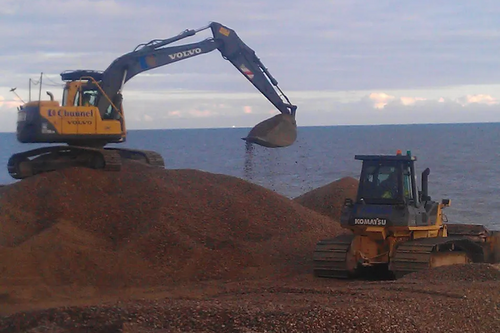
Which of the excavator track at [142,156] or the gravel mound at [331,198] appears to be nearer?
the gravel mound at [331,198]

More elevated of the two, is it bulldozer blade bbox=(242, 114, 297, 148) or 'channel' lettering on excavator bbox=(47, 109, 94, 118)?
'channel' lettering on excavator bbox=(47, 109, 94, 118)

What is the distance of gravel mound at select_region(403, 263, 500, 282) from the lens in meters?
12.0

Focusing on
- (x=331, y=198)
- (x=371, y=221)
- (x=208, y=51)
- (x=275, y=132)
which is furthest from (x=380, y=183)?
(x=208, y=51)

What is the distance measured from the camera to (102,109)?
20.1 metres

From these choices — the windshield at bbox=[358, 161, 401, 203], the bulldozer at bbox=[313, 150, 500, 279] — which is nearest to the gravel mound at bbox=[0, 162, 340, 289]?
the bulldozer at bbox=[313, 150, 500, 279]

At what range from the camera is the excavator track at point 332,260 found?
13375 mm

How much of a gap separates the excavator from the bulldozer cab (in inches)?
226

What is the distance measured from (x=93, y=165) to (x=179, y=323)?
11455mm

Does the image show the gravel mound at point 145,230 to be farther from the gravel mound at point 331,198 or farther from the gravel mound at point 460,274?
the gravel mound at point 460,274

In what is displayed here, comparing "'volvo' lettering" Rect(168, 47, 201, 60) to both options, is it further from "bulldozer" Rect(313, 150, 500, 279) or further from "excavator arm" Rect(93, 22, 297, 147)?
"bulldozer" Rect(313, 150, 500, 279)

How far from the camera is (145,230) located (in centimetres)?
1569

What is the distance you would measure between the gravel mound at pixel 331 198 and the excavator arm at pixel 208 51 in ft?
7.51

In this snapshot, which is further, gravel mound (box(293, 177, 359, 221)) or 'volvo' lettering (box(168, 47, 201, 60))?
'volvo' lettering (box(168, 47, 201, 60))

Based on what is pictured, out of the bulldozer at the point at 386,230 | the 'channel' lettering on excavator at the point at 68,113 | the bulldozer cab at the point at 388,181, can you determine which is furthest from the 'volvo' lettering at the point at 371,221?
the 'channel' lettering on excavator at the point at 68,113
